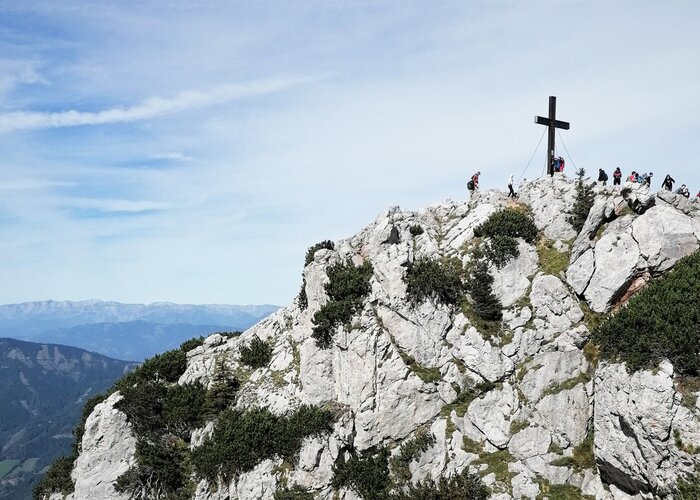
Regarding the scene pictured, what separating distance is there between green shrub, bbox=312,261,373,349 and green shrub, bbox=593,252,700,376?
604 inches

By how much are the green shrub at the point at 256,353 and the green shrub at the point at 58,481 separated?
15.5 m

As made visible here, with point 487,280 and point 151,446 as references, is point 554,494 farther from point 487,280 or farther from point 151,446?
point 151,446

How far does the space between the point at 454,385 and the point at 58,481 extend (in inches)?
1241

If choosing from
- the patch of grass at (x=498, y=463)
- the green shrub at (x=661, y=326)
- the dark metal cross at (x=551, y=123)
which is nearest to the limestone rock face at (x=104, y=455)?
the patch of grass at (x=498, y=463)

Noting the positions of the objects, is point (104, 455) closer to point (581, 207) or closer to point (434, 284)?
point (434, 284)

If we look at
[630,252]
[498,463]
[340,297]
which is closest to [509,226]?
[630,252]

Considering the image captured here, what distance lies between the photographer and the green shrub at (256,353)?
118 ft

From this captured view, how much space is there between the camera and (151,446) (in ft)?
105

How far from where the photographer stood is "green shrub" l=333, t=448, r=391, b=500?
26.8 meters

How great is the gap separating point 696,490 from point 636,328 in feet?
25.4

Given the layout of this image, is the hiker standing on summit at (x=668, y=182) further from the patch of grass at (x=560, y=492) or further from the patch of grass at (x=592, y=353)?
the patch of grass at (x=560, y=492)

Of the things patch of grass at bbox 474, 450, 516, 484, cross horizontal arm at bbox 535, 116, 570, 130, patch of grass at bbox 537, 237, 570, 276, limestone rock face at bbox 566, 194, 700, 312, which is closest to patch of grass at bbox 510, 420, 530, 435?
patch of grass at bbox 474, 450, 516, 484

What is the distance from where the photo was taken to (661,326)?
75.2ft

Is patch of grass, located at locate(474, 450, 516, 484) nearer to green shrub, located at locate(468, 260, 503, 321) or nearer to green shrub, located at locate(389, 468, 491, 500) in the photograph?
green shrub, located at locate(389, 468, 491, 500)
